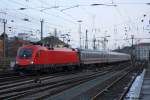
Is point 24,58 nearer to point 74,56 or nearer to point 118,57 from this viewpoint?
point 74,56

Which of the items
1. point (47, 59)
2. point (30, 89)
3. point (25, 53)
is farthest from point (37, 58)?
point (30, 89)

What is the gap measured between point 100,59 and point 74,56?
19.7 m

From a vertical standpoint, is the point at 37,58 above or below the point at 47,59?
above

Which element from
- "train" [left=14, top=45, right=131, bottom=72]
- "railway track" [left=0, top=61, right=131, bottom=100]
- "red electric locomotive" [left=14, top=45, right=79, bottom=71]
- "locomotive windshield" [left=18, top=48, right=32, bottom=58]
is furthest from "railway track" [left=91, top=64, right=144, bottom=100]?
"locomotive windshield" [left=18, top=48, right=32, bottom=58]

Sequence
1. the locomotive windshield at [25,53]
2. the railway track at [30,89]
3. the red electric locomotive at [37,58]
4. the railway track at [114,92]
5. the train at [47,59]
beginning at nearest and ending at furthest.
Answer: the railway track at [30,89] → the railway track at [114,92] → the red electric locomotive at [37,58] → the train at [47,59] → the locomotive windshield at [25,53]

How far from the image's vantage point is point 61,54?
148 feet

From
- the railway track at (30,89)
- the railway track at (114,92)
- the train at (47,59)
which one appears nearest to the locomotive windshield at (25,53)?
the train at (47,59)

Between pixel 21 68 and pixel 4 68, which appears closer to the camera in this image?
pixel 21 68

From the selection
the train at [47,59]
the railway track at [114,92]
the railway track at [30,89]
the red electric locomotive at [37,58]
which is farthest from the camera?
the train at [47,59]

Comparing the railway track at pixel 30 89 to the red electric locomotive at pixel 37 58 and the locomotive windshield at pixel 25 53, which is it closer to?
the red electric locomotive at pixel 37 58

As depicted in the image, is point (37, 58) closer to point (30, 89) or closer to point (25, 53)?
point (25, 53)

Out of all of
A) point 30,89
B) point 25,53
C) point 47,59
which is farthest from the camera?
point 47,59

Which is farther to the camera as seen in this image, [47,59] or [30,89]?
[47,59]

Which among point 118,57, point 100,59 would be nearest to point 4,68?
point 100,59
